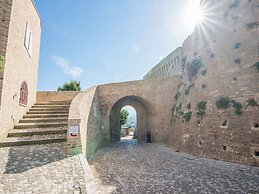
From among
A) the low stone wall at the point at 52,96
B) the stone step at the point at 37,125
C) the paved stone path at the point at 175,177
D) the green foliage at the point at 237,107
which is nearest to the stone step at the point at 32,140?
the stone step at the point at 37,125

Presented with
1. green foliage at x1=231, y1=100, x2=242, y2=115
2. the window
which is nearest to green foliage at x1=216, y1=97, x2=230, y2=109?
green foliage at x1=231, y1=100, x2=242, y2=115

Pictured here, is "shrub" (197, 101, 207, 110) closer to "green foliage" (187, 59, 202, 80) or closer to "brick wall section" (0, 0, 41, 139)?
"green foliage" (187, 59, 202, 80)

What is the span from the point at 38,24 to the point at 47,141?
26.3ft

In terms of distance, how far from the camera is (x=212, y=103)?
33.2 feet

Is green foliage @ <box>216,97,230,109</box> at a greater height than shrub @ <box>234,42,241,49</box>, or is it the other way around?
shrub @ <box>234,42,241,49</box>

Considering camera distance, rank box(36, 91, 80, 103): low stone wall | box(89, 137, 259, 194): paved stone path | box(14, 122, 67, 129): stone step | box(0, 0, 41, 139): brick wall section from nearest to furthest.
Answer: box(89, 137, 259, 194): paved stone path
box(0, 0, 41, 139): brick wall section
box(14, 122, 67, 129): stone step
box(36, 91, 80, 103): low stone wall

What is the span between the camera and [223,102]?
9.48 m

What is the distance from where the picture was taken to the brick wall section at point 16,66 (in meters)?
6.51

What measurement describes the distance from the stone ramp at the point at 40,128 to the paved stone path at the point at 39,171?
0.38 metres

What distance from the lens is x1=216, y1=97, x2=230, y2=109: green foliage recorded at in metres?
9.32

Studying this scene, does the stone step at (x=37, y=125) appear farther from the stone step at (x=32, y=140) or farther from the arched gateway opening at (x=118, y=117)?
the arched gateway opening at (x=118, y=117)

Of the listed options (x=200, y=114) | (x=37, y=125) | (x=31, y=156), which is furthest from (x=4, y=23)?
(x=200, y=114)

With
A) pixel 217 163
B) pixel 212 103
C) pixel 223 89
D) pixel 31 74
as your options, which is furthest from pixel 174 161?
pixel 31 74

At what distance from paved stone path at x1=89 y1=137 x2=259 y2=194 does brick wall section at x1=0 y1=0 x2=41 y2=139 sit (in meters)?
4.02
